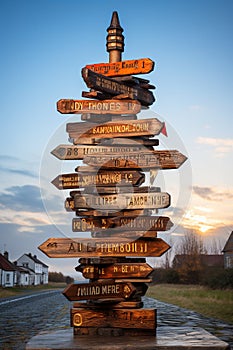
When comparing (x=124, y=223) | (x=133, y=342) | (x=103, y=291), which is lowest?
(x=133, y=342)

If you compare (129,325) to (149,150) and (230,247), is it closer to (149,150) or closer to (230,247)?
(149,150)

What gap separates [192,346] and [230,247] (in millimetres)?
74107

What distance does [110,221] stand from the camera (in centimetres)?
968

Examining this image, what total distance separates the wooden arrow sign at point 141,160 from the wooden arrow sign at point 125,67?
1.60 m

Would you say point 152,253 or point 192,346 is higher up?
point 152,253

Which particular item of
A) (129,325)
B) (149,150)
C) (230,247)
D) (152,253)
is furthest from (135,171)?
(230,247)

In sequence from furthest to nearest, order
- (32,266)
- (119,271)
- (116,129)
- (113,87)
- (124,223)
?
(32,266)
(113,87)
(116,129)
(124,223)
(119,271)

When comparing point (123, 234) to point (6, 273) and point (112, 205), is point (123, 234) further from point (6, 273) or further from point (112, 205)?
point (6, 273)

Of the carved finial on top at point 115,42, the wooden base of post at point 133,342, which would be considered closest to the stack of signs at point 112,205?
the wooden base of post at point 133,342

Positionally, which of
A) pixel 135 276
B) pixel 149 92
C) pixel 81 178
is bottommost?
pixel 135 276

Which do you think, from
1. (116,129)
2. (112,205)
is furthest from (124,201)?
(116,129)

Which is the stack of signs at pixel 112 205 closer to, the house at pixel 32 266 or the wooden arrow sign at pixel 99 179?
the wooden arrow sign at pixel 99 179

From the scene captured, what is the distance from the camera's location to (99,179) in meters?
9.89

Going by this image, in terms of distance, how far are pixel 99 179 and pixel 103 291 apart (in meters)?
1.84
